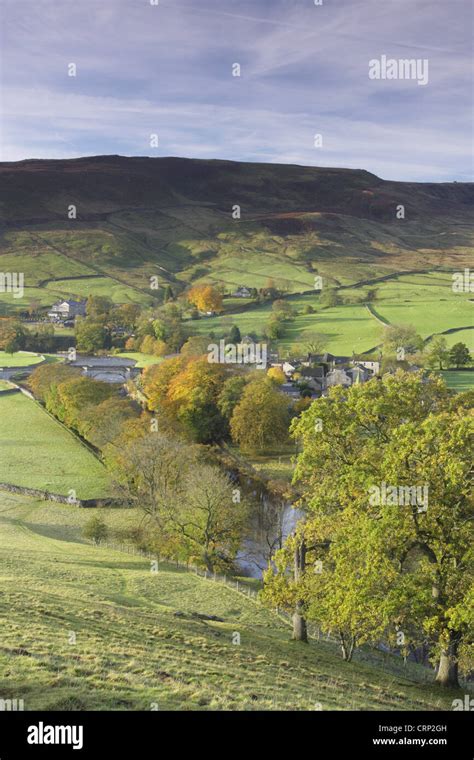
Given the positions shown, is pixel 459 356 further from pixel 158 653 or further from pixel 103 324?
pixel 158 653

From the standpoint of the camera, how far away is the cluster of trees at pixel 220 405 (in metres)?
64.9

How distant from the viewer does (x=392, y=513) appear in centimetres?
1789

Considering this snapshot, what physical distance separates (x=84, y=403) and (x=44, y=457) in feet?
Answer: 34.4

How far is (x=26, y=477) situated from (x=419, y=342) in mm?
66733

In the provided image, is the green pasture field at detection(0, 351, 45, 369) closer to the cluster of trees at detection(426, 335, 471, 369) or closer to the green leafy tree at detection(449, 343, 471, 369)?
Answer: the cluster of trees at detection(426, 335, 471, 369)

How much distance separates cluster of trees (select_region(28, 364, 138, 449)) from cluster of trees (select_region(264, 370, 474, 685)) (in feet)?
139

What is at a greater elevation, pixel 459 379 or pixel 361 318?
pixel 361 318

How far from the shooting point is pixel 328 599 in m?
20.2

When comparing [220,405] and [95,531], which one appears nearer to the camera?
[95,531]

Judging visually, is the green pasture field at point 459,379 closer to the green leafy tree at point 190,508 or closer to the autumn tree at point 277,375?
the autumn tree at point 277,375

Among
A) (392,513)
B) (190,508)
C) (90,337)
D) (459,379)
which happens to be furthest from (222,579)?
(90,337)

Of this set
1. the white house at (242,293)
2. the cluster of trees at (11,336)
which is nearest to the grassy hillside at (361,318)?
the white house at (242,293)

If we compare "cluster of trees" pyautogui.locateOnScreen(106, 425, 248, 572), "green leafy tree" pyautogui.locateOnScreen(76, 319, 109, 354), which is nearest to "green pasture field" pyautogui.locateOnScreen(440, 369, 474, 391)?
"cluster of trees" pyautogui.locateOnScreen(106, 425, 248, 572)
